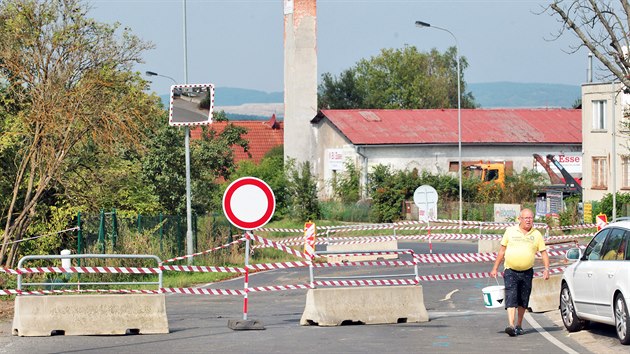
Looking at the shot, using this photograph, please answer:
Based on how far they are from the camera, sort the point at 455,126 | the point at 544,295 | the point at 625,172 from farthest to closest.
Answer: the point at 455,126 → the point at 625,172 → the point at 544,295

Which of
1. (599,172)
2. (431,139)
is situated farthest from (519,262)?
(431,139)

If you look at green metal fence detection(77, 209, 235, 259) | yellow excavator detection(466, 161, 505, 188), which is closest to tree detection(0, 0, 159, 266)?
green metal fence detection(77, 209, 235, 259)

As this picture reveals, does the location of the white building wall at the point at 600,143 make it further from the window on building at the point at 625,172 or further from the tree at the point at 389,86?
the tree at the point at 389,86

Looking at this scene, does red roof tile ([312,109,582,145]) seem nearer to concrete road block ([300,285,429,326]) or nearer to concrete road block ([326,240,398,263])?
concrete road block ([326,240,398,263])

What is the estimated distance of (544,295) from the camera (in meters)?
19.1

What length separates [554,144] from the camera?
2832 inches

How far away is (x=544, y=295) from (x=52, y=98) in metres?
12.9

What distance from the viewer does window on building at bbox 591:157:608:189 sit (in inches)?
2329

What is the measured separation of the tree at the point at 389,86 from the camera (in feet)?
379

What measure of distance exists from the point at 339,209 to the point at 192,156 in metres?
19.9

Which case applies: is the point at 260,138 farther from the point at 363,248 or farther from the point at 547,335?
the point at 547,335

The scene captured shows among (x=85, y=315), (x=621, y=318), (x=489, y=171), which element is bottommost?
(x=85, y=315)

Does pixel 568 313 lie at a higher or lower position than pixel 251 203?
lower

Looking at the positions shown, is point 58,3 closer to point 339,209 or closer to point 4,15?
point 4,15
